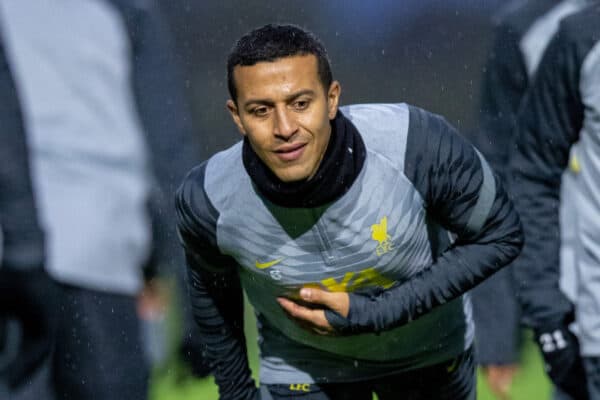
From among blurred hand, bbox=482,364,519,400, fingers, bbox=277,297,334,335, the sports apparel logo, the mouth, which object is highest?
the mouth

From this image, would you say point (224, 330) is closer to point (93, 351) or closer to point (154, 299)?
point (93, 351)

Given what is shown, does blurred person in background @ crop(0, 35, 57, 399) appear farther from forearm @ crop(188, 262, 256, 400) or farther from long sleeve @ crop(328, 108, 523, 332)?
long sleeve @ crop(328, 108, 523, 332)

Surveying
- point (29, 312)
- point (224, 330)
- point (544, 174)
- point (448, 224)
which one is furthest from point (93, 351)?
point (448, 224)

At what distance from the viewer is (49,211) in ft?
14.9

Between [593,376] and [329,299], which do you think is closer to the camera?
[329,299]

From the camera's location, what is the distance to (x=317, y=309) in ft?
10.5

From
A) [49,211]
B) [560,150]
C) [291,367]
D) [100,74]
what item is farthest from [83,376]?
[560,150]

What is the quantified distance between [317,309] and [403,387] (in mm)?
443

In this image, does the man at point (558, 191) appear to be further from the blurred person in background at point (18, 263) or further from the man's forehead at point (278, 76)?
the blurred person in background at point (18, 263)

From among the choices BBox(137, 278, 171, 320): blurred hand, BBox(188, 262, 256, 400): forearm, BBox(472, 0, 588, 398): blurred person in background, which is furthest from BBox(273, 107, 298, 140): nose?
BBox(137, 278, 171, 320): blurred hand

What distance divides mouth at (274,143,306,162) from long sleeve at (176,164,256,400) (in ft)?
0.84

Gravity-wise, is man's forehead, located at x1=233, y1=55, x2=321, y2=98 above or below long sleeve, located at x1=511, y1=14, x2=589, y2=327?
above

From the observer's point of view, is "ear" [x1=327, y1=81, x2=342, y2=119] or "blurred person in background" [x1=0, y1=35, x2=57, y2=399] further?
"blurred person in background" [x1=0, y1=35, x2=57, y2=399]

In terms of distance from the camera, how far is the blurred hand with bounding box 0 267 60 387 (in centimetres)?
436
